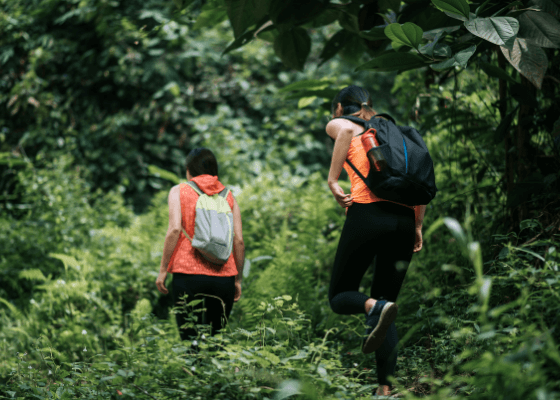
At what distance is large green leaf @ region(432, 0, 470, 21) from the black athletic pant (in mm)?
922

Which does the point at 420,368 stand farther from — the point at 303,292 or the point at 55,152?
the point at 55,152

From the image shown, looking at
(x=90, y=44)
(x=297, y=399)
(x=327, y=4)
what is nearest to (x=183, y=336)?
(x=297, y=399)

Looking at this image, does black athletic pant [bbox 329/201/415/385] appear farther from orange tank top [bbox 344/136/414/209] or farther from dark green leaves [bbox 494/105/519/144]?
dark green leaves [bbox 494/105/519/144]

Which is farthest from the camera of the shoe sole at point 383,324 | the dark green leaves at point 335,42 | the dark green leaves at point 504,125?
the dark green leaves at point 335,42

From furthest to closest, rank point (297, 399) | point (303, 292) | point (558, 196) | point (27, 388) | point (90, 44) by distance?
point (90, 44) → point (303, 292) → point (558, 196) → point (27, 388) → point (297, 399)

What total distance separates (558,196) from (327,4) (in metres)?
1.77

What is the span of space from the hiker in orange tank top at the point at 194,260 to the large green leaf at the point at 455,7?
179 centimetres

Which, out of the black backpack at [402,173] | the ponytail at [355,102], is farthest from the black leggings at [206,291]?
the ponytail at [355,102]

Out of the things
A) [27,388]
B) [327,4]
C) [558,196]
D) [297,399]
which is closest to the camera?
[297,399]

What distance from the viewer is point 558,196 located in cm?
259

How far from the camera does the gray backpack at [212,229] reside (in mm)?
2834

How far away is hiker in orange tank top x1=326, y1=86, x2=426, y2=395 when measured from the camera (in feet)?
7.46

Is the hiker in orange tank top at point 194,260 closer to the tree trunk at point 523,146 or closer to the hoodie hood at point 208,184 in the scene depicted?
the hoodie hood at point 208,184

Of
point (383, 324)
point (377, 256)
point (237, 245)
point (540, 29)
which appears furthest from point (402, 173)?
point (237, 245)
